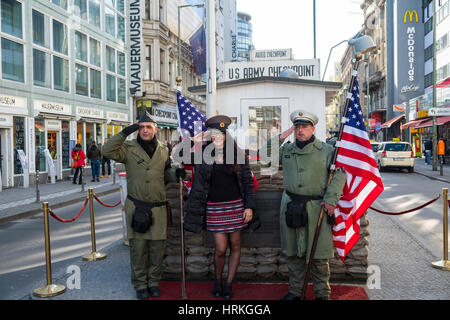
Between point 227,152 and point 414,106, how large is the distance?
1320 inches

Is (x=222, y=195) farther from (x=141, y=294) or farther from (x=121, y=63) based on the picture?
(x=121, y=63)

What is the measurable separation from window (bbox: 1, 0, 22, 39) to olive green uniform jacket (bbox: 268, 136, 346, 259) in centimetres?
1508

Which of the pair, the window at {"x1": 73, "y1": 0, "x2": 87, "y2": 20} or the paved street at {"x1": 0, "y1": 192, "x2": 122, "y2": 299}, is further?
the window at {"x1": 73, "y1": 0, "x2": 87, "y2": 20}

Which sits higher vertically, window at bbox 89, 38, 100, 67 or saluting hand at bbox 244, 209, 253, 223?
window at bbox 89, 38, 100, 67

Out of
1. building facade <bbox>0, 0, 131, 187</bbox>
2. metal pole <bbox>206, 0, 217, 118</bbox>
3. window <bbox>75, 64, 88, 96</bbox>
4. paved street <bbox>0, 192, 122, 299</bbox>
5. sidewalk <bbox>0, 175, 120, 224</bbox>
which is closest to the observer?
paved street <bbox>0, 192, 122, 299</bbox>

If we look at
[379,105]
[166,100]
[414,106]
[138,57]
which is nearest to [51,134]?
[138,57]

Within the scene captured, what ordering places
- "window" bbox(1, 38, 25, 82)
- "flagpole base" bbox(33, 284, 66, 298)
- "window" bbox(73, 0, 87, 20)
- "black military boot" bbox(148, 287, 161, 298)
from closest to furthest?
"black military boot" bbox(148, 287, 161, 298), "flagpole base" bbox(33, 284, 66, 298), "window" bbox(1, 38, 25, 82), "window" bbox(73, 0, 87, 20)

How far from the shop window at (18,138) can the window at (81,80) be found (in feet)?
16.3

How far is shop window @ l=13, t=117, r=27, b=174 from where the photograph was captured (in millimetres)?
16234

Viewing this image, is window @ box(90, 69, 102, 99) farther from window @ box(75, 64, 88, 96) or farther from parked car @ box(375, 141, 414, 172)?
parked car @ box(375, 141, 414, 172)

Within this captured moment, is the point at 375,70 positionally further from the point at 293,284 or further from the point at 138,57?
the point at 293,284

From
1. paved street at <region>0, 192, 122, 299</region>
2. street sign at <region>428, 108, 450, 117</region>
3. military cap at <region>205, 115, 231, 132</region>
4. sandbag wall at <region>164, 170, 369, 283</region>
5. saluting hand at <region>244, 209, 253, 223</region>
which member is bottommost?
paved street at <region>0, 192, 122, 299</region>

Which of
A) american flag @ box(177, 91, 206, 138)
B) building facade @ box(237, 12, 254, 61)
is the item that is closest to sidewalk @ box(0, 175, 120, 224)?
american flag @ box(177, 91, 206, 138)

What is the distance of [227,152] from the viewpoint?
4.41 metres
